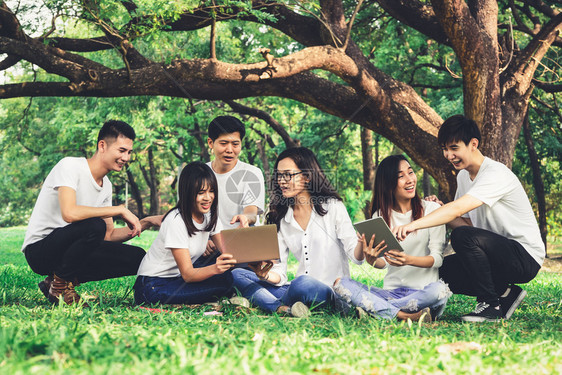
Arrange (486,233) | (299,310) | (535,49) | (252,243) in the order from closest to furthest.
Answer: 1. (299,310)
2. (252,243)
3. (486,233)
4. (535,49)

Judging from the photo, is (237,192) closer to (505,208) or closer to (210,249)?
(210,249)

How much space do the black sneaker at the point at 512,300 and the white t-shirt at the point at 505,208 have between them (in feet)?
1.02

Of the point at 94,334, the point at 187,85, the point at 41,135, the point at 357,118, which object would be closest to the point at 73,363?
the point at 94,334

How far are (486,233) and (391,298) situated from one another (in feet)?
3.18

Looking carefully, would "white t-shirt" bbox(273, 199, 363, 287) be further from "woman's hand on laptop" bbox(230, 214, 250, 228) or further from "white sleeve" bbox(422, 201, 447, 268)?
"white sleeve" bbox(422, 201, 447, 268)

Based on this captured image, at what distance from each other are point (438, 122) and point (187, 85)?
3567 millimetres

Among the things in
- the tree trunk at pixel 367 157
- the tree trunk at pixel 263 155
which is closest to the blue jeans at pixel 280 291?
the tree trunk at pixel 367 157

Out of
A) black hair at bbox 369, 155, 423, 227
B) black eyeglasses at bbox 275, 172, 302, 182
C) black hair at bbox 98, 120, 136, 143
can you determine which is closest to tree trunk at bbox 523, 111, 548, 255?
black hair at bbox 369, 155, 423, 227

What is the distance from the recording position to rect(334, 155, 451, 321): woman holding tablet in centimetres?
393

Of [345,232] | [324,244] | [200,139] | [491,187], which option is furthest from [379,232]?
[200,139]

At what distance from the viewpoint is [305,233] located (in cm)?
448

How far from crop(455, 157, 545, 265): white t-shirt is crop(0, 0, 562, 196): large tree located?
2.59 meters

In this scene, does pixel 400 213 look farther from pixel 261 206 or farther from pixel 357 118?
pixel 357 118

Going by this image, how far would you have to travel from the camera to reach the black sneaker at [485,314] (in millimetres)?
4102
